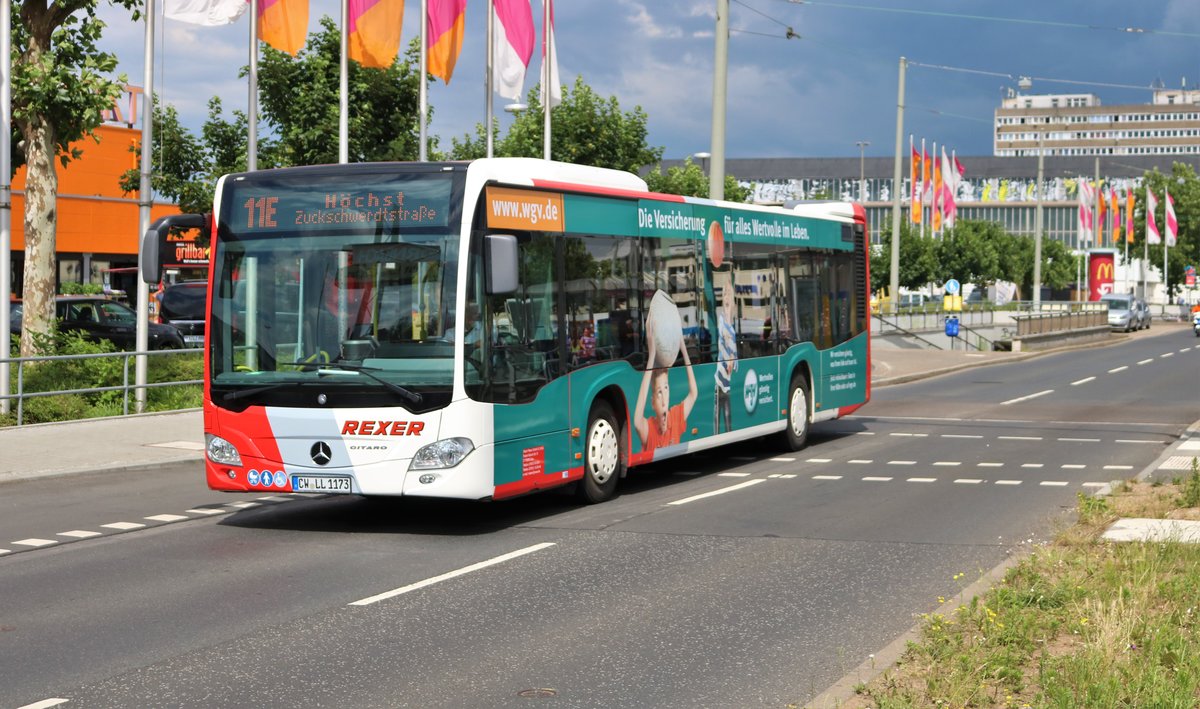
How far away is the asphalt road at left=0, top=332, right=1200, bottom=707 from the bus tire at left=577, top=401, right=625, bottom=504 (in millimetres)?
206

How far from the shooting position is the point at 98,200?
192 feet

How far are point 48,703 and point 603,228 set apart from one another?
7.97 m

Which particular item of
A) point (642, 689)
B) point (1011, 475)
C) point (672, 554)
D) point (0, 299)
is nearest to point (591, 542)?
point (672, 554)

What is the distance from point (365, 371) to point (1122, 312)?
2796 inches

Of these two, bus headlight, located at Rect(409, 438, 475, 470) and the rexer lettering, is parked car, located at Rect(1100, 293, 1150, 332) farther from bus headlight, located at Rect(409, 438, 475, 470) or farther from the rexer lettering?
the rexer lettering

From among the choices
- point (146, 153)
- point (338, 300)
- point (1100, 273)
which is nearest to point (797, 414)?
point (338, 300)

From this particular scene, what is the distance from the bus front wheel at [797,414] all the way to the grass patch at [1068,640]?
8346 mm

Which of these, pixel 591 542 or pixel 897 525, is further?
pixel 897 525

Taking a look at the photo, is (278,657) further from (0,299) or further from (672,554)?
(0,299)

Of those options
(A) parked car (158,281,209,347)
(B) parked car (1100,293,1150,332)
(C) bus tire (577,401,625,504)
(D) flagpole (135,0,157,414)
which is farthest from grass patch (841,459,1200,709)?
(B) parked car (1100,293,1150,332)

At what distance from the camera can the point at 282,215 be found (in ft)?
38.1

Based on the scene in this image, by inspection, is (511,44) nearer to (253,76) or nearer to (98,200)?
(253,76)

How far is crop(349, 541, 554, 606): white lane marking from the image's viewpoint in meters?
8.93

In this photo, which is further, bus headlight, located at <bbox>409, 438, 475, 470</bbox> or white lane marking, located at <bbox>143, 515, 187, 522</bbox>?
white lane marking, located at <bbox>143, 515, 187, 522</bbox>
